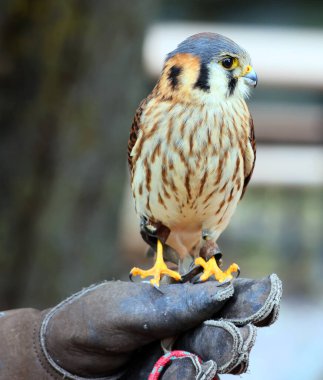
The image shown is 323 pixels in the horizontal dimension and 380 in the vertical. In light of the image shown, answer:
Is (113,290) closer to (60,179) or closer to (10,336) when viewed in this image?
(10,336)

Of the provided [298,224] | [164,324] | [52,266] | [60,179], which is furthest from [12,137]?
[298,224]

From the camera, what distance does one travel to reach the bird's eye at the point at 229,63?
342 centimetres

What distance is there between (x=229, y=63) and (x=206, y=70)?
0.09 metres

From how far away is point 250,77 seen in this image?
11.3 ft

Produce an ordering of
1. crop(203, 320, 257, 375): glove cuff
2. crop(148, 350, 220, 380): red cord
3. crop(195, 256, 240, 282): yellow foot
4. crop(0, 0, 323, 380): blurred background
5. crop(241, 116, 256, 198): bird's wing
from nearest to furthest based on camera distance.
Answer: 1. crop(203, 320, 257, 375): glove cuff
2. crop(148, 350, 220, 380): red cord
3. crop(195, 256, 240, 282): yellow foot
4. crop(241, 116, 256, 198): bird's wing
5. crop(0, 0, 323, 380): blurred background

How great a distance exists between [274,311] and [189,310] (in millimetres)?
277

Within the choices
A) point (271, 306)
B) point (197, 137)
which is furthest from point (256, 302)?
point (197, 137)

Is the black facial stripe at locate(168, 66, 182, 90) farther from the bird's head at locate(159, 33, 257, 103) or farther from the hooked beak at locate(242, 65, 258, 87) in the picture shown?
the hooked beak at locate(242, 65, 258, 87)

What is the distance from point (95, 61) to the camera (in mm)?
5289

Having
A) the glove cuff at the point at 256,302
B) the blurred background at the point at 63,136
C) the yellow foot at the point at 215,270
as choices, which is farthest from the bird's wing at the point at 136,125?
the blurred background at the point at 63,136

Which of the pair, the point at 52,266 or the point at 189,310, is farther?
the point at 52,266

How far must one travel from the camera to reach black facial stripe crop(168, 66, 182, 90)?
345 cm

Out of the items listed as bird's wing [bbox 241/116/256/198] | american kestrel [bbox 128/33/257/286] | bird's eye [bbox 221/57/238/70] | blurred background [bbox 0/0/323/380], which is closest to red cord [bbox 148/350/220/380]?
american kestrel [bbox 128/33/257/286]

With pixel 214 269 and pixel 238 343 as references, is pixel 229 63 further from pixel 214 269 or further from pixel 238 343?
pixel 238 343
